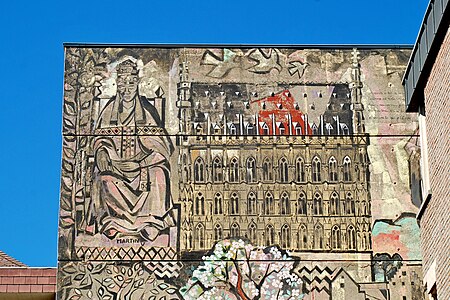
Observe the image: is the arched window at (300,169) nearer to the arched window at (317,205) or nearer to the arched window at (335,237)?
the arched window at (317,205)

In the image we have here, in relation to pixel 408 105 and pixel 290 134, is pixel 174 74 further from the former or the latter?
pixel 408 105

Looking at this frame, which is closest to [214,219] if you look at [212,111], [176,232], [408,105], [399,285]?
[176,232]

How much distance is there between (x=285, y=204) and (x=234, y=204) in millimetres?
1016

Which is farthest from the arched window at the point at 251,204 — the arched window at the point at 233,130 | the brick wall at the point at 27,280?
the brick wall at the point at 27,280

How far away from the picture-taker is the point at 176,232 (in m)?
21.3

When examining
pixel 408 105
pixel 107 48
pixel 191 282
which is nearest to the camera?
pixel 408 105

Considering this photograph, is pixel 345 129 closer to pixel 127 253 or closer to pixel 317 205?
pixel 317 205

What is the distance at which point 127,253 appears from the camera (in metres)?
21.2

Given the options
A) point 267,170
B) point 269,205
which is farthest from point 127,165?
point 269,205

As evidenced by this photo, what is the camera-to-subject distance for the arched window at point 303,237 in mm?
21316

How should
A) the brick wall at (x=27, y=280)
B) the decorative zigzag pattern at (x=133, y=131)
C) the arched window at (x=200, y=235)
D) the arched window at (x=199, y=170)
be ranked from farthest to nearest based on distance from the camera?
the decorative zigzag pattern at (x=133, y=131) → the arched window at (x=199, y=170) → the brick wall at (x=27, y=280) → the arched window at (x=200, y=235)

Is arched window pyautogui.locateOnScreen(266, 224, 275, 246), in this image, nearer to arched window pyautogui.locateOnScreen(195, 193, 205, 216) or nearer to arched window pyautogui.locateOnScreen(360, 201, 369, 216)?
arched window pyautogui.locateOnScreen(195, 193, 205, 216)

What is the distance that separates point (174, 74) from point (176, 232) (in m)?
3.32

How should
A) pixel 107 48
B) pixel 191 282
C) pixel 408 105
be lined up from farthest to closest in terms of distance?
pixel 107 48 → pixel 191 282 → pixel 408 105
